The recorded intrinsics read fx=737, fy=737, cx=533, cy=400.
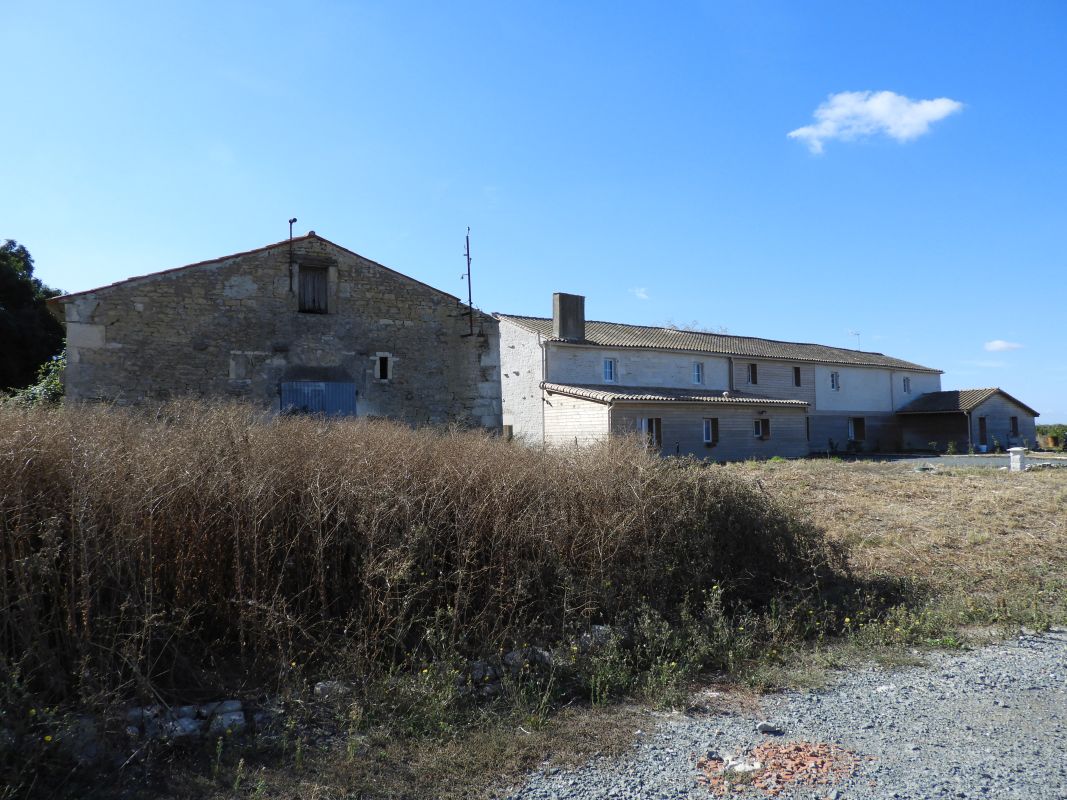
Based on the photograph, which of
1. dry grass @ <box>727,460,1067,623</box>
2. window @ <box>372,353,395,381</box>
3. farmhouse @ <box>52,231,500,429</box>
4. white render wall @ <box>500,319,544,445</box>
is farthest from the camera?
white render wall @ <box>500,319,544,445</box>

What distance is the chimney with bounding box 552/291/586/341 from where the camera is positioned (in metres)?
26.6

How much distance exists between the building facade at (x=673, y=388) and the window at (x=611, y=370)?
4 cm

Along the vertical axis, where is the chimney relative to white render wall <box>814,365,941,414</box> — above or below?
above

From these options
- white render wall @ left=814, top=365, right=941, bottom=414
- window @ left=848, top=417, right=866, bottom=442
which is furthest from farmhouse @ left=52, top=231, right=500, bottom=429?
window @ left=848, top=417, right=866, bottom=442

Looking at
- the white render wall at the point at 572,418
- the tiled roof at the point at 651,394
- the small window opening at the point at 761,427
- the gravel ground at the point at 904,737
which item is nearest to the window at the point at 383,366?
the white render wall at the point at 572,418

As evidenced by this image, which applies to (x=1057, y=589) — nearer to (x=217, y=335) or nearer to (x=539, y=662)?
(x=539, y=662)

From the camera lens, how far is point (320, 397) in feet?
45.4

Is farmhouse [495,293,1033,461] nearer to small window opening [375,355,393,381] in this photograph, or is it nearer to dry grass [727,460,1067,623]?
small window opening [375,355,393,381]

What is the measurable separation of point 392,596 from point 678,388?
82.6 ft

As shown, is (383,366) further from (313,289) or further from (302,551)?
(302,551)

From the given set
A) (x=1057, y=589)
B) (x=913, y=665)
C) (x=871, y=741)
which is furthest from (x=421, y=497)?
(x=1057, y=589)

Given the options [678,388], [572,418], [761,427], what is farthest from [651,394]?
[761,427]

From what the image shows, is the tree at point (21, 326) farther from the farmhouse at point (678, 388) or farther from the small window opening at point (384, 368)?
the farmhouse at point (678, 388)

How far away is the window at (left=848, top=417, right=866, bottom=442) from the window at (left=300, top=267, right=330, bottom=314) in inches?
1165
